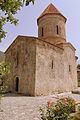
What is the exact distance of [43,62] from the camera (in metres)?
13.2

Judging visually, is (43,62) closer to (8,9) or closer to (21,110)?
(21,110)

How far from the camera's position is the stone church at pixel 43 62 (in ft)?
41.0

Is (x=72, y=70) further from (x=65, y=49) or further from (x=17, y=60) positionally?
(x=17, y=60)


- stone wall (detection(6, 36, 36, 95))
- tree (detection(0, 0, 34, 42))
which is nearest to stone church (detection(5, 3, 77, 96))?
stone wall (detection(6, 36, 36, 95))

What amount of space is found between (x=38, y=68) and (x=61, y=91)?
500 centimetres

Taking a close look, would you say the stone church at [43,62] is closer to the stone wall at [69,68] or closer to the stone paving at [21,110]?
the stone wall at [69,68]

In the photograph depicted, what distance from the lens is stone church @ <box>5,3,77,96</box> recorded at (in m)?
12.5

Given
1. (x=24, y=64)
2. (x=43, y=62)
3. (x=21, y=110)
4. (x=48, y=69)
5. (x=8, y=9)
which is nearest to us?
(x=8, y=9)

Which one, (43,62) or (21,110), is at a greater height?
(43,62)

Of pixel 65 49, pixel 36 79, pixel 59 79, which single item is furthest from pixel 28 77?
pixel 65 49

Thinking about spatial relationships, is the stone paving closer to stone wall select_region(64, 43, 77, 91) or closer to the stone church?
the stone church

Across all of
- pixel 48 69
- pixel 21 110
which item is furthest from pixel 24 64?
pixel 21 110

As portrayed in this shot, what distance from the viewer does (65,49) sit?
1711 cm

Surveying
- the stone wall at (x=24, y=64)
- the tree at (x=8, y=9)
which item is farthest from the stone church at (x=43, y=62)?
the tree at (x=8, y=9)
